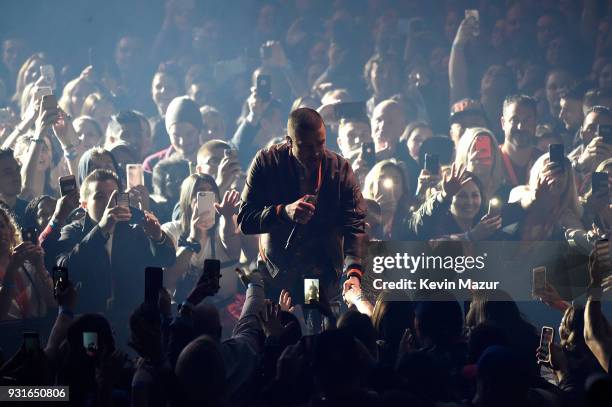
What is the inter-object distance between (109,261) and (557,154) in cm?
437

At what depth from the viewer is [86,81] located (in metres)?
15.0

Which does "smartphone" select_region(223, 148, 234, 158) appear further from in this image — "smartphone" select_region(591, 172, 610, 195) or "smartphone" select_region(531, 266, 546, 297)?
"smartphone" select_region(531, 266, 546, 297)

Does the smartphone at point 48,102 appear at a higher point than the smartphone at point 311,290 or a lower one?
higher

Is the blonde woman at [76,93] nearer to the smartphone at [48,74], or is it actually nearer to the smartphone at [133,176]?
the smartphone at [48,74]

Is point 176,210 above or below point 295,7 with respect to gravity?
below

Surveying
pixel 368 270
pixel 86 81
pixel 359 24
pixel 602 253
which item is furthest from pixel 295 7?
pixel 602 253

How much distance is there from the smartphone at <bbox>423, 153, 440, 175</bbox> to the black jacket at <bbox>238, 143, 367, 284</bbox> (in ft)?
12.7

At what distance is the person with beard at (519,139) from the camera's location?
1090 centimetres

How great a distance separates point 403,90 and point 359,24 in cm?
176

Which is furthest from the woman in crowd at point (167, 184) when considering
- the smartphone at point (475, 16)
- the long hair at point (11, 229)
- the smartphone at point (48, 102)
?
the smartphone at point (475, 16)

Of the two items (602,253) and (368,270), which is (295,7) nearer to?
(368,270)

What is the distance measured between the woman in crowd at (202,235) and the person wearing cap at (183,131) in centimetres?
261

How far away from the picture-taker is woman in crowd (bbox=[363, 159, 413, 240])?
32.2ft

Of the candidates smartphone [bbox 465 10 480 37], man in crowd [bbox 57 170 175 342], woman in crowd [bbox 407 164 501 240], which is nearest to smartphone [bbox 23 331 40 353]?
man in crowd [bbox 57 170 175 342]
